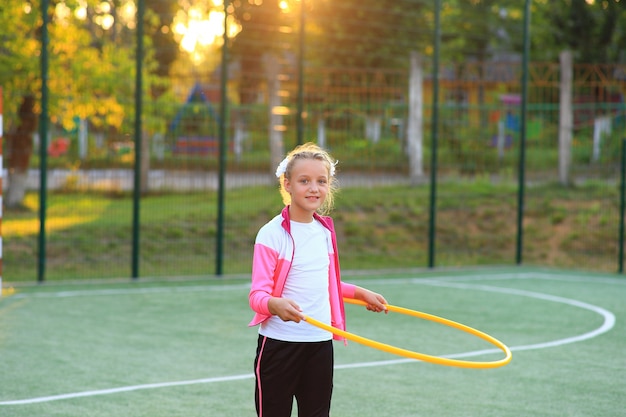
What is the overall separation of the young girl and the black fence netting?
25.8 ft

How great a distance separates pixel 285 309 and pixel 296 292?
346 mm

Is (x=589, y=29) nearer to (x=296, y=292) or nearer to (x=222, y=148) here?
(x=222, y=148)

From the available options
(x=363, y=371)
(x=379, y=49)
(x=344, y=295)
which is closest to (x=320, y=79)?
(x=379, y=49)

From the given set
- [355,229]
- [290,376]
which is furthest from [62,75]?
[290,376]

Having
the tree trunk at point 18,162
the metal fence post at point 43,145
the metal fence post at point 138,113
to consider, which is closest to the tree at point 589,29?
the metal fence post at point 138,113

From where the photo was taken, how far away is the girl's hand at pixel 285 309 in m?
3.93

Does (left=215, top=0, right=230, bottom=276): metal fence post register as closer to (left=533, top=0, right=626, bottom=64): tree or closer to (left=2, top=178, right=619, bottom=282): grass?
(left=2, top=178, right=619, bottom=282): grass

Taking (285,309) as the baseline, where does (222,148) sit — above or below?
above

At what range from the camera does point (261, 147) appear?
13164 mm

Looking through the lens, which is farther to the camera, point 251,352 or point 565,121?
point 565,121

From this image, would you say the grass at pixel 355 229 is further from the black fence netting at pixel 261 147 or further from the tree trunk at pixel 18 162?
the tree trunk at pixel 18 162

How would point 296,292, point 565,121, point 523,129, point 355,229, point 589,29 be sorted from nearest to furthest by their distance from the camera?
1. point 296,292
2. point 523,129
3. point 355,229
4. point 565,121
5. point 589,29

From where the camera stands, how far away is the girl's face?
4246mm

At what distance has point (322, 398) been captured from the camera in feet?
14.0
